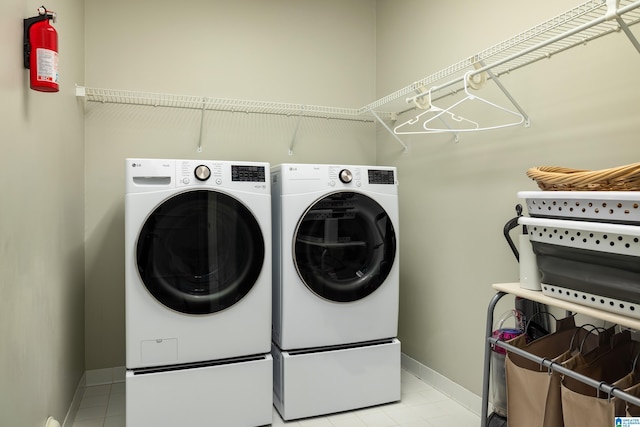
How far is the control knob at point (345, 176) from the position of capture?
2.39 m

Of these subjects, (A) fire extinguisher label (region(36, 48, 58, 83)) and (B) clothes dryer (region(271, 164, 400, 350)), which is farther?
(B) clothes dryer (region(271, 164, 400, 350))

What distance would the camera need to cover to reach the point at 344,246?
241 centimetres

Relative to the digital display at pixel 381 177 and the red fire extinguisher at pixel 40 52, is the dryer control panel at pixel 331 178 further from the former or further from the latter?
the red fire extinguisher at pixel 40 52

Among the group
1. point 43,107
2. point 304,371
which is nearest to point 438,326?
point 304,371

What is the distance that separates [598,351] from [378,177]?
134 cm

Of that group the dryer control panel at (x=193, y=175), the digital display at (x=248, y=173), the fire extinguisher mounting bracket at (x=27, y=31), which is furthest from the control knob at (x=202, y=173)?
the fire extinguisher mounting bracket at (x=27, y=31)

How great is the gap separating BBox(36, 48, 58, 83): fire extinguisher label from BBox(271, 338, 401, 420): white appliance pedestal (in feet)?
5.39

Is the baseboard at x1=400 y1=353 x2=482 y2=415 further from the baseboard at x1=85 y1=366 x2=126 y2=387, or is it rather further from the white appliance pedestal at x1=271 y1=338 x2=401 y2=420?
the baseboard at x1=85 y1=366 x2=126 y2=387

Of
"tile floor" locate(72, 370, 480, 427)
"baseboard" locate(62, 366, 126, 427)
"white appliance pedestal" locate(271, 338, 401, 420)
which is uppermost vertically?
"white appliance pedestal" locate(271, 338, 401, 420)

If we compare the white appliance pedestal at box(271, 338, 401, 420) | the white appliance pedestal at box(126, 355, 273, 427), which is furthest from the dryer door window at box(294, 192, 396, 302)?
the white appliance pedestal at box(126, 355, 273, 427)

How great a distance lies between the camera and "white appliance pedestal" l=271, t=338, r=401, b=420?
230 centimetres

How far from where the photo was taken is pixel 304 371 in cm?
232

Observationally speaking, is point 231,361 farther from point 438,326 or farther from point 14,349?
point 438,326

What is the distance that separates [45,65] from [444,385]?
2.54 metres
